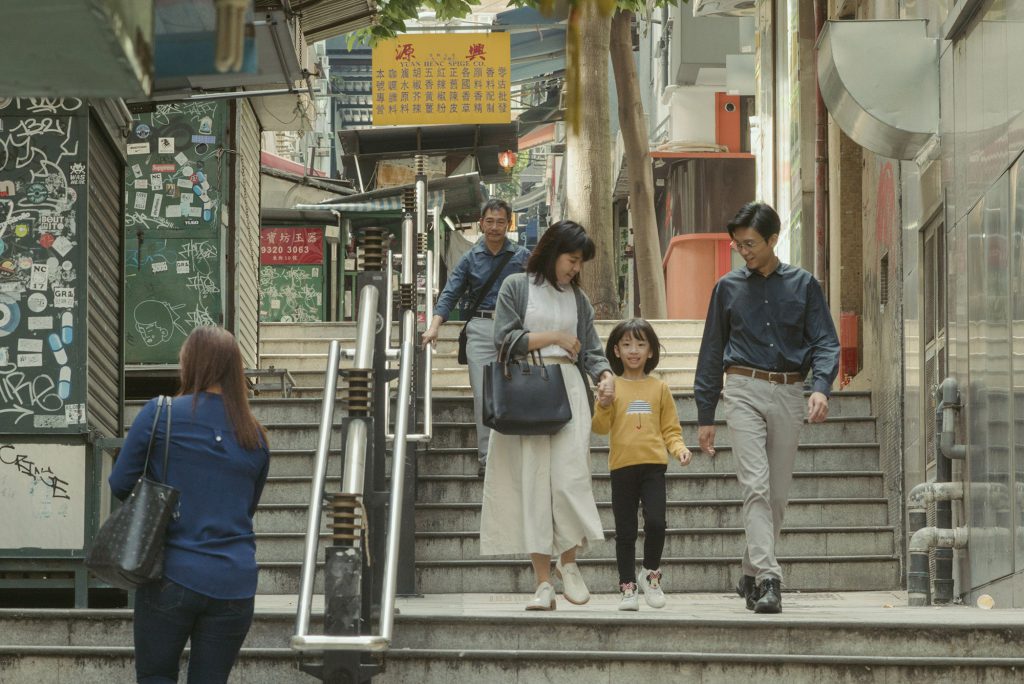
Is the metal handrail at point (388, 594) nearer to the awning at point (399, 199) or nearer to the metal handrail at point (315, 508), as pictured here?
the metal handrail at point (315, 508)

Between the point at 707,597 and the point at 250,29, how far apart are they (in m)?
7.52

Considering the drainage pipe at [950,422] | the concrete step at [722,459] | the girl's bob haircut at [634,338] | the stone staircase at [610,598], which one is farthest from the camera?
the concrete step at [722,459]

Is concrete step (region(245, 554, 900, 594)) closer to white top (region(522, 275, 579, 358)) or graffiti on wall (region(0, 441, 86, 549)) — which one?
graffiti on wall (region(0, 441, 86, 549))

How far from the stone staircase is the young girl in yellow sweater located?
28 cm

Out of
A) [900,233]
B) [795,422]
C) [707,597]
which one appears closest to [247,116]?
[900,233]

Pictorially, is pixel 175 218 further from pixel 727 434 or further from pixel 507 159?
pixel 507 159

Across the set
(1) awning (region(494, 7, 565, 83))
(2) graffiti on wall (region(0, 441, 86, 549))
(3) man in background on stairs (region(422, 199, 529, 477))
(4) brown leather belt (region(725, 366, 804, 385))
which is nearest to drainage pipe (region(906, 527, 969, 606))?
(4) brown leather belt (region(725, 366, 804, 385))

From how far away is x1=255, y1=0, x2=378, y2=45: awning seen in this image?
12.4 m

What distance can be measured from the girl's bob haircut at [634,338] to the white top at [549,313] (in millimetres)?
250

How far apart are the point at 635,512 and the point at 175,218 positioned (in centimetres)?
874

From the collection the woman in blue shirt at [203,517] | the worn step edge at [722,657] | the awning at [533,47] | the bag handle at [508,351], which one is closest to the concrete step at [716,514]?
the bag handle at [508,351]

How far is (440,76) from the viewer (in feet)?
72.4

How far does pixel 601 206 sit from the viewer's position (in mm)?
20016

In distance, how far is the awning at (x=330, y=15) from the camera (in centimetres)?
1244
